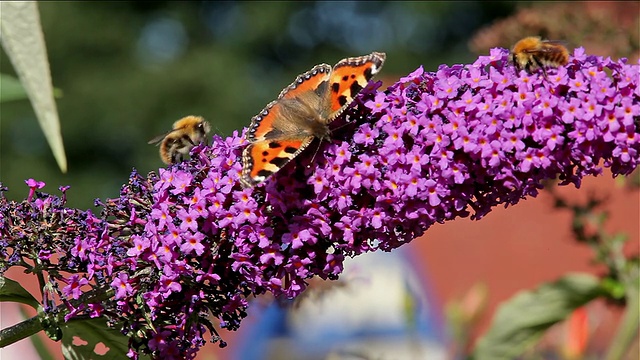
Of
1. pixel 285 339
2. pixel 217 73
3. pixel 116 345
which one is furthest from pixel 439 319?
pixel 217 73

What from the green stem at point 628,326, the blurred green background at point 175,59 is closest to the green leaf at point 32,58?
the green stem at point 628,326

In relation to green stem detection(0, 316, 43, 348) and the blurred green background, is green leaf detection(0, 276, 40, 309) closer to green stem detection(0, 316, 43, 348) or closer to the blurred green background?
green stem detection(0, 316, 43, 348)

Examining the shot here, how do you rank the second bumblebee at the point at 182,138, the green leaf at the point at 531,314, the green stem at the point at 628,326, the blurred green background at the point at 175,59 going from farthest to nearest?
the blurred green background at the point at 175,59
the green stem at the point at 628,326
the green leaf at the point at 531,314
the second bumblebee at the point at 182,138

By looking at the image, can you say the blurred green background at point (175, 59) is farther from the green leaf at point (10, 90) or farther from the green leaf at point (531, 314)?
the green leaf at point (10, 90)

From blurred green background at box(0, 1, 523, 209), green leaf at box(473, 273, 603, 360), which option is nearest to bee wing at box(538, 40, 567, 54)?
green leaf at box(473, 273, 603, 360)

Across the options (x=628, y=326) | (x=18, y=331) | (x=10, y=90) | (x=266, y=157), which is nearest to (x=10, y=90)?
(x=10, y=90)

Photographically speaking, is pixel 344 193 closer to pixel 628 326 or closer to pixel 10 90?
pixel 10 90
